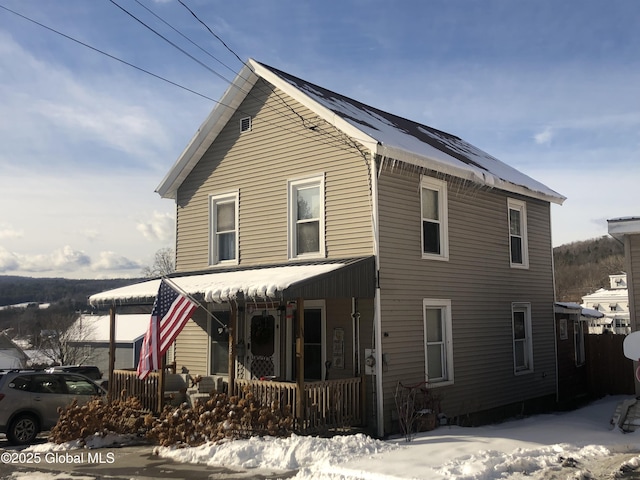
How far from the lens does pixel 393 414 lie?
12.0m

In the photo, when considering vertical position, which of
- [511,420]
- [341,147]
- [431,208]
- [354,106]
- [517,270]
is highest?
[354,106]

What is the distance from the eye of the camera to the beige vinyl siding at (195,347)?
15352mm

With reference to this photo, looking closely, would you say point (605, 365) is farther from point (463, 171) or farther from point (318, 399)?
point (318, 399)

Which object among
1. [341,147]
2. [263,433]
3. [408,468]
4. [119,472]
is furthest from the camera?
[341,147]

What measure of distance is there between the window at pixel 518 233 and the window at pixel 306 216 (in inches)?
236

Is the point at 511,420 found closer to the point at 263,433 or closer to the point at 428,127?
the point at 263,433

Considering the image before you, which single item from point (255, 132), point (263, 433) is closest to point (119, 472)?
point (263, 433)

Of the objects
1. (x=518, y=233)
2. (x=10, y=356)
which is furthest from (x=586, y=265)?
(x=518, y=233)

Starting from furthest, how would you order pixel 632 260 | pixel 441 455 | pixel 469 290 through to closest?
1. pixel 469 290
2. pixel 632 260
3. pixel 441 455

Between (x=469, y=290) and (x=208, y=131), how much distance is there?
745 centimetres

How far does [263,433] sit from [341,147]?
5.94 meters

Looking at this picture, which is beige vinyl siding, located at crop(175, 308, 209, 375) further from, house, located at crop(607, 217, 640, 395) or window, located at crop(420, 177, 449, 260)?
house, located at crop(607, 217, 640, 395)

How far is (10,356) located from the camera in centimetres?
4956

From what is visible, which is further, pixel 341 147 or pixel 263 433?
pixel 341 147
